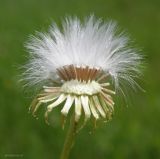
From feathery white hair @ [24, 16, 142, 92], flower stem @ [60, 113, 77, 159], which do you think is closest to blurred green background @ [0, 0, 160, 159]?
feathery white hair @ [24, 16, 142, 92]

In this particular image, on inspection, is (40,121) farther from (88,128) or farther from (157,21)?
(157,21)

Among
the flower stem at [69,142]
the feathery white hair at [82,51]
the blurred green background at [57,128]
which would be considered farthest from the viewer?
the blurred green background at [57,128]

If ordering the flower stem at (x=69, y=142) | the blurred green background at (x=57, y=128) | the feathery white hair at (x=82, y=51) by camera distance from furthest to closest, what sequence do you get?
the blurred green background at (x=57, y=128) → the feathery white hair at (x=82, y=51) → the flower stem at (x=69, y=142)

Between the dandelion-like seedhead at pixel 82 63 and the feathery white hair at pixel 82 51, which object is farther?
the feathery white hair at pixel 82 51

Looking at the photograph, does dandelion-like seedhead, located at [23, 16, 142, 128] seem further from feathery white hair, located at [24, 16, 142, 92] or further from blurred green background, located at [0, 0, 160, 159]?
blurred green background, located at [0, 0, 160, 159]

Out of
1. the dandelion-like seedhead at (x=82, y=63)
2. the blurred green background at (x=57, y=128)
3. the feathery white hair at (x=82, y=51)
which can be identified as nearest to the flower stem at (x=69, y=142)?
the dandelion-like seedhead at (x=82, y=63)

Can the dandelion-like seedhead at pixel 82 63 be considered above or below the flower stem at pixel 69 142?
above

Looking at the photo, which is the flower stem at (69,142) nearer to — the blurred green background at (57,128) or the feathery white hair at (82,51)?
the feathery white hair at (82,51)

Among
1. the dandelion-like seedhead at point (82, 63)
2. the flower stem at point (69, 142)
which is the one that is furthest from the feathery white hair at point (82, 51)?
the flower stem at point (69, 142)
